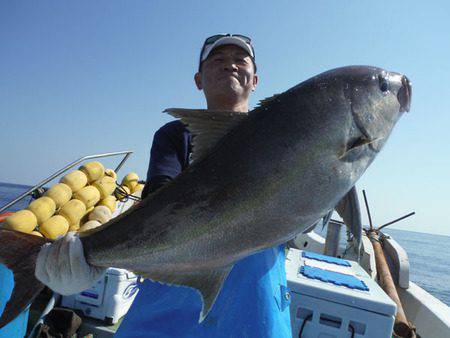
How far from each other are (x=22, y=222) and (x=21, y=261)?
155 inches

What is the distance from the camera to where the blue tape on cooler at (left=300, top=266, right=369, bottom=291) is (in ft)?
12.2

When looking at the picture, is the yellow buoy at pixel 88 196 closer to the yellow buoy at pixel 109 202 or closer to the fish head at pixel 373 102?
the yellow buoy at pixel 109 202

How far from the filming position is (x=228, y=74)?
3016mm

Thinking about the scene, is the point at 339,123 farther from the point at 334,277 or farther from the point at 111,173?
the point at 111,173

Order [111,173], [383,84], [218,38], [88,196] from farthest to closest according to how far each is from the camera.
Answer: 1. [111,173]
2. [88,196]
3. [218,38]
4. [383,84]

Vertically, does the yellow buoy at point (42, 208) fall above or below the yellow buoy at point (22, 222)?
above

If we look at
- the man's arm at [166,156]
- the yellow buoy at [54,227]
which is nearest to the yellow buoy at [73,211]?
the yellow buoy at [54,227]

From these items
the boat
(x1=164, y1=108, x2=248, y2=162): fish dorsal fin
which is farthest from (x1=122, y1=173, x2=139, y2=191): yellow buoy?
(x1=164, y1=108, x2=248, y2=162): fish dorsal fin

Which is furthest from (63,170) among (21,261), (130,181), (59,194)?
(21,261)

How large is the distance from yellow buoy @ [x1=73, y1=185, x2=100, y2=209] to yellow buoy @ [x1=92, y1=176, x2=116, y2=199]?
0.90ft

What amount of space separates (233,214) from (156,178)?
0.87 meters

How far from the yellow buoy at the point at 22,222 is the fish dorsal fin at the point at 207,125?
470cm

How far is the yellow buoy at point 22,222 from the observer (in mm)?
5246

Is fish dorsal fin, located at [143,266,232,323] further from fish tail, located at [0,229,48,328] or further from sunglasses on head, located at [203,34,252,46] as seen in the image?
sunglasses on head, located at [203,34,252,46]
